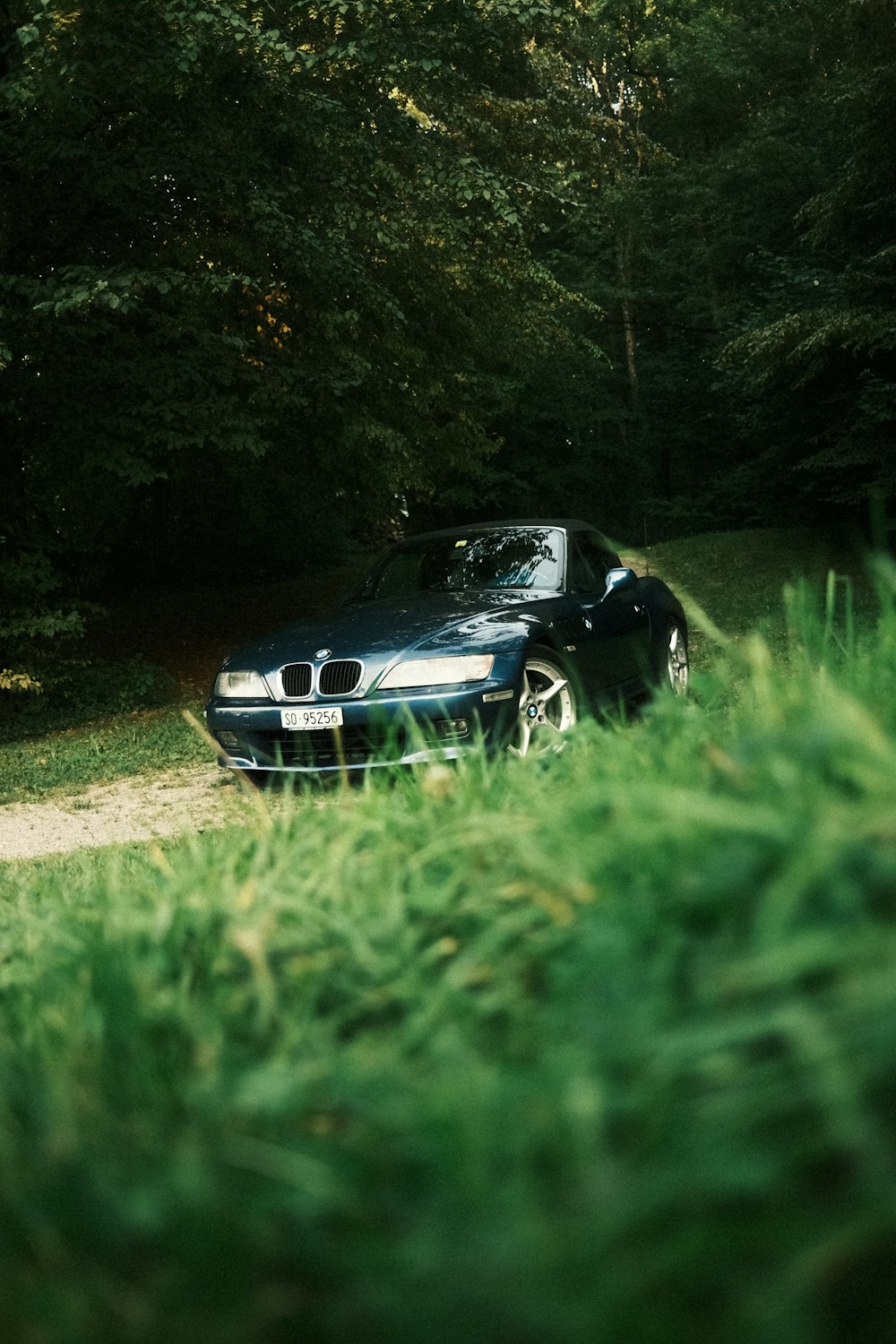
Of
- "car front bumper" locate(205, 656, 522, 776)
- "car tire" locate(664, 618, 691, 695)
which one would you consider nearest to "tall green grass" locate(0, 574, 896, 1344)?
"car front bumper" locate(205, 656, 522, 776)

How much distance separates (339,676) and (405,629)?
1.58 feet

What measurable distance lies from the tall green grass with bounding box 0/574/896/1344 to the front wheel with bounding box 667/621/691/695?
7.14 m

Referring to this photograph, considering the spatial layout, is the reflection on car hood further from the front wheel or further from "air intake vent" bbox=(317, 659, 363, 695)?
the front wheel

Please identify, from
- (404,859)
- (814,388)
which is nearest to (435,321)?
(814,388)

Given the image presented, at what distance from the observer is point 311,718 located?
6836 millimetres

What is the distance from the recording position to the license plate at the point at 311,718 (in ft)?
22.2

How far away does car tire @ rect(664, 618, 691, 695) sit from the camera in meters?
9.23

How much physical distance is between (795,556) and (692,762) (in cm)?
2204

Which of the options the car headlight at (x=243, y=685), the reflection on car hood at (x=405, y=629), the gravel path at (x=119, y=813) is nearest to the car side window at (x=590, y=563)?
the reflection on car hood at (x=405, y=629)

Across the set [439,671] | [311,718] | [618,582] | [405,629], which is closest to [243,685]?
[311,718]

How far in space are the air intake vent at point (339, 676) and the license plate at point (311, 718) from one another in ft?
0.37

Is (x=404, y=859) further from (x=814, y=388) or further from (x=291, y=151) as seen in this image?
(x=814, y=388)

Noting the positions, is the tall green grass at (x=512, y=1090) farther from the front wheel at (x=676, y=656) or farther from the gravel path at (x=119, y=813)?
the front wheel at (x=676, y=656)

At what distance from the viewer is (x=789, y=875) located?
1.41m
